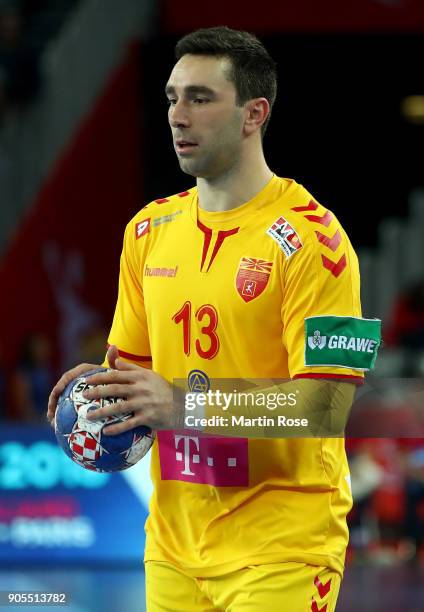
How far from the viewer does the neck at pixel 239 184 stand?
3977 mm

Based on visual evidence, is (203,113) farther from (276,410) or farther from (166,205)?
(276,410)

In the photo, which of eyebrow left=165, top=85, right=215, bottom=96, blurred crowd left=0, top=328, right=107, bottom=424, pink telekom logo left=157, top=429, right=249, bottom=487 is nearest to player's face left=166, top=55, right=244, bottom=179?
eyebrow left=165, top=85, right=215, bottom=96

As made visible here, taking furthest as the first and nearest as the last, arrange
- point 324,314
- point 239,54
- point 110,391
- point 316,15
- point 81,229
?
point 316,15 < point 81,229 < point 239,54 < point 324,314 < point 110,391

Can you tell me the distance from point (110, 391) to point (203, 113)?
907 millimetres

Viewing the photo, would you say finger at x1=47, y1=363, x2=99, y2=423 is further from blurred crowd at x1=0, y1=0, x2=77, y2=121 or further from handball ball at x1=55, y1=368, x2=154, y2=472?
blurred crowd at x1=0, y1=0, x2=77, y2=121

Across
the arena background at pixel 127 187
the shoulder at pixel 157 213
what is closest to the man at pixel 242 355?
the shoulder at pixel 157 213

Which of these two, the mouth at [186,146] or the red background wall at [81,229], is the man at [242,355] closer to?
the mouth at [186,146]

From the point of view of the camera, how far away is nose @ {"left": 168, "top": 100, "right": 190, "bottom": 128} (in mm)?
3842

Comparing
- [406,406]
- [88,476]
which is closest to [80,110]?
[88,476]

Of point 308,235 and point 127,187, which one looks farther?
point 127,187

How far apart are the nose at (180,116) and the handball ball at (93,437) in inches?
30.3

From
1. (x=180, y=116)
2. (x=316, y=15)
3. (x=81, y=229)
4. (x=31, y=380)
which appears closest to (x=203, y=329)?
(x=180, y=116)

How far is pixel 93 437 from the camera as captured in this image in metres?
3.69

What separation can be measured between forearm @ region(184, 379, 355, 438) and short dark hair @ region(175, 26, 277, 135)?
92 centimetres
